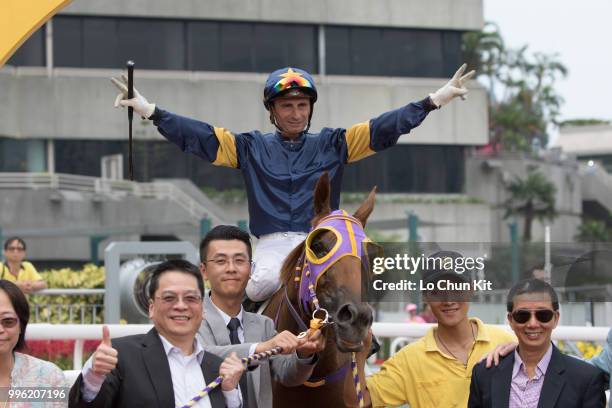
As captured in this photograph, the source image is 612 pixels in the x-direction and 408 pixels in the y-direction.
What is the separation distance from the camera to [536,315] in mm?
4199

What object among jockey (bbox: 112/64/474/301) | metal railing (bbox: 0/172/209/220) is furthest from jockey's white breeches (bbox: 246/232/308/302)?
metal railing (bbox: 0/172/209/220)

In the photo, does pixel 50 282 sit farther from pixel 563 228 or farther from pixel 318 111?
pixel 563 228

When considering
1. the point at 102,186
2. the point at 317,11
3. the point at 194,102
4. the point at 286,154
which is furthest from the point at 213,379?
the point at 317,11

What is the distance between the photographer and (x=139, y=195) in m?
31.7

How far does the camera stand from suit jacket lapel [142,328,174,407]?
3740 millimetres

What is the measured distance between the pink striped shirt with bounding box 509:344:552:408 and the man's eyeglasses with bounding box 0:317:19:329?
5.77 feet

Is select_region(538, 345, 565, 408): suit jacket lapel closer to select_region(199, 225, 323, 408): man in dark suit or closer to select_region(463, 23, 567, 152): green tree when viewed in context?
select_region(199, 225, 323, 408): man in dark suit

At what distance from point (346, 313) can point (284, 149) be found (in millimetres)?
1308

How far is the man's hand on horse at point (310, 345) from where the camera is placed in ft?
13.7

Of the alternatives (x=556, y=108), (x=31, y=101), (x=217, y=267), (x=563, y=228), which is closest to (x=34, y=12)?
(x=217, y=267)

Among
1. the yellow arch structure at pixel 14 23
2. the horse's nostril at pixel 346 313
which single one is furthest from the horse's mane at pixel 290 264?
the yellow arch structure at pixel 14 23

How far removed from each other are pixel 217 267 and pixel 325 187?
1.95 feet

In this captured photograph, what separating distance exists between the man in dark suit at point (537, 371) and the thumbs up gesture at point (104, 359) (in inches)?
57.5

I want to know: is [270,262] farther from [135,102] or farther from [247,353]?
[247,353]
